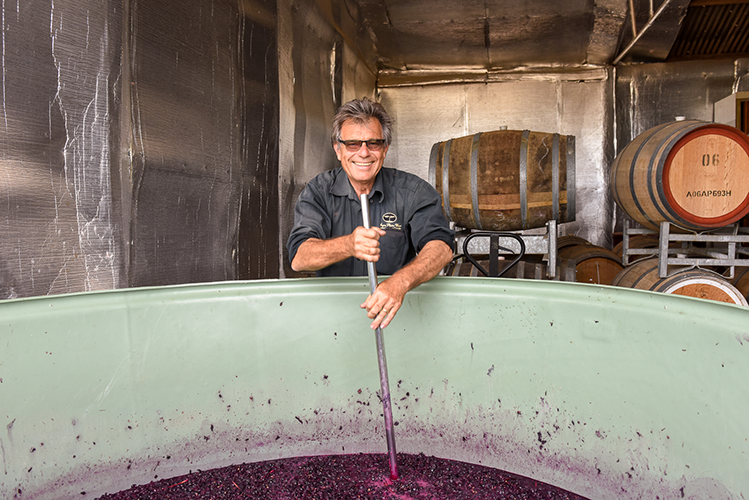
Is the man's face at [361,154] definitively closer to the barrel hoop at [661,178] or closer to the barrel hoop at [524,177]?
the barrel hoop at [524,177]

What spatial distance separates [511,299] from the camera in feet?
3.27

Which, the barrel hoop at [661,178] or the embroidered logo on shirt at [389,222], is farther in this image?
the barrel hoop at [661,178]

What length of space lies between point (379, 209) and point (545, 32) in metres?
3.36

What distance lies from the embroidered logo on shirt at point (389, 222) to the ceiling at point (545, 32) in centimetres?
268

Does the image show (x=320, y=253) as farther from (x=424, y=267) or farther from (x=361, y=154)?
(x=361, y=154)

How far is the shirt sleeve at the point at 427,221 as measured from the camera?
134 centimetres

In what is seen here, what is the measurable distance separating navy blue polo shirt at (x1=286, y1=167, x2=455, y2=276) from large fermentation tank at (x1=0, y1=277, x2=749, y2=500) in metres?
0.45

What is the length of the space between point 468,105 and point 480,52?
0.56 m

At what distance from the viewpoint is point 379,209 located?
1.56m

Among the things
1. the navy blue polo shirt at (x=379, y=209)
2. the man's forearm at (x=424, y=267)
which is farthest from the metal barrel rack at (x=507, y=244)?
the man's forearm at (x=424, y=267)

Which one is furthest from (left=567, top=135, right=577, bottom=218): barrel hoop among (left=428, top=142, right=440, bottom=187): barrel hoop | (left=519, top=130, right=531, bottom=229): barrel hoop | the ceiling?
the ceiling

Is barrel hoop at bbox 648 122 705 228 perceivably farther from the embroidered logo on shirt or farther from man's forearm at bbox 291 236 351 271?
man's forearm at bbox 291 236 351 271

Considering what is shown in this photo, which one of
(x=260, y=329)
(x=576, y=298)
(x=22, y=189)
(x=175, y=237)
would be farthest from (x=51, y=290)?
(x=576, y=298)

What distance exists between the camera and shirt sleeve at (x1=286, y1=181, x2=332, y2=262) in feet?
4.39
